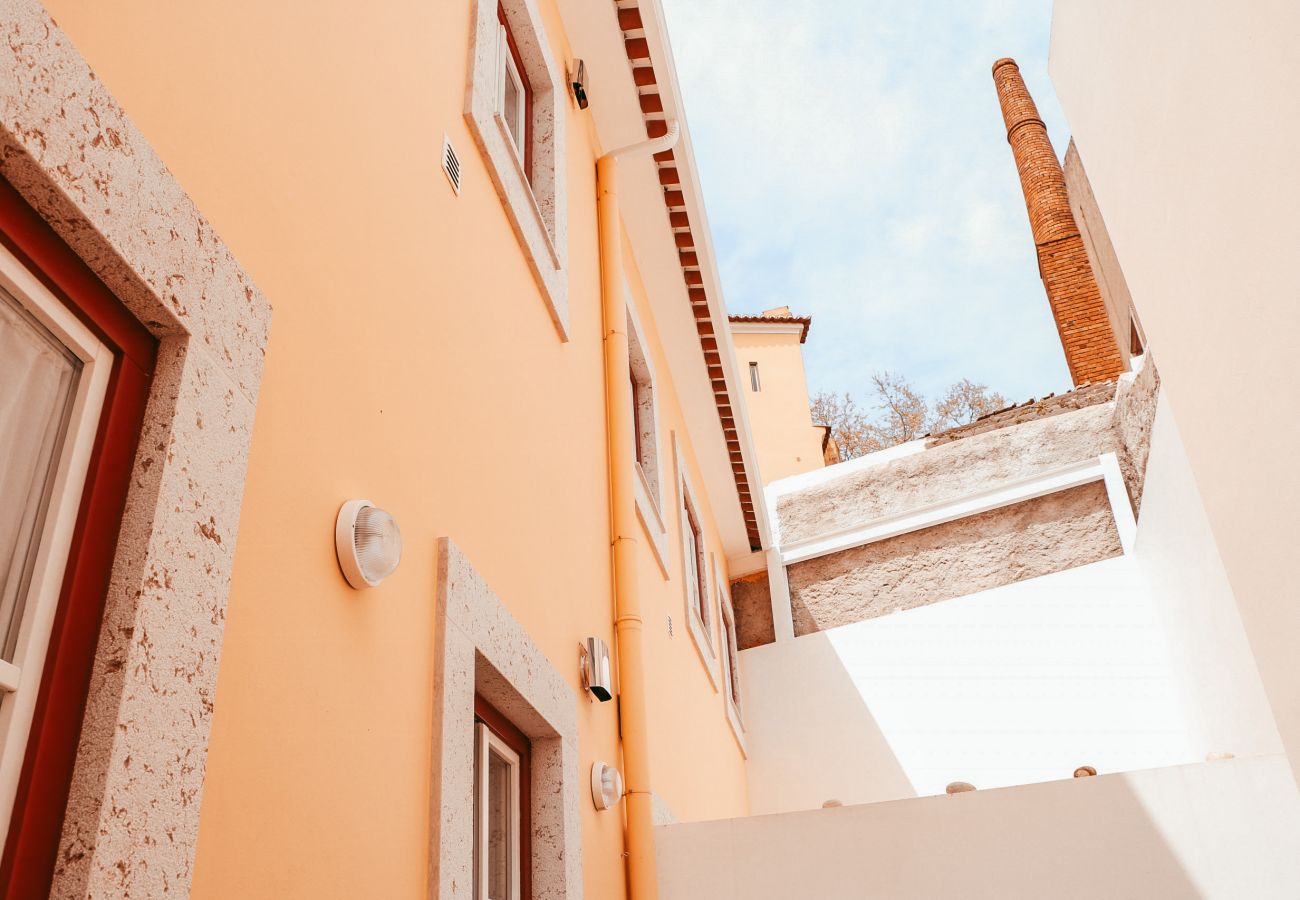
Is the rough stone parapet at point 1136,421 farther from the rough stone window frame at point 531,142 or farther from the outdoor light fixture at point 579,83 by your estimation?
the rough stone window frame at point 531,142

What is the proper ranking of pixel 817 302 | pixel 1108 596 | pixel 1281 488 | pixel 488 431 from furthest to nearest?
pixel 817 302 → pixel 1108 596 → pixel 488 431 → pixel 1281 488

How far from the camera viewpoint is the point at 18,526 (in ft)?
4.91

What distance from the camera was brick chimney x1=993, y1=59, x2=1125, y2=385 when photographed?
19.4 metres

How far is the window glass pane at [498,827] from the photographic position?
11.2 feet

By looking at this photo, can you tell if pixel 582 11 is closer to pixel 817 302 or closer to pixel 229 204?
pixel 229 204

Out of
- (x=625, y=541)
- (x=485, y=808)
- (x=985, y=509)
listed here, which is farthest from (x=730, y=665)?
(x=485, y=808)

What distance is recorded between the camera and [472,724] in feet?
9.63

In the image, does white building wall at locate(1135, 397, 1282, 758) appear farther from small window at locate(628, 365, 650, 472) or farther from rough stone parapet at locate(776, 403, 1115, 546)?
small window at locate(628, 365, 650, 472)

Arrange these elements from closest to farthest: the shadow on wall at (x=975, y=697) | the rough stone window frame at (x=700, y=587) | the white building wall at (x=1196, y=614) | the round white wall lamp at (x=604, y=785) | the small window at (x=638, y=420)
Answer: the round white wall lamp at (x=604, y=785) < the white building wall at (x=1196, y=614) < the small window at (x=638, y=420) < the rough stone window frame at (x=700, y=587) < the shadow on wall at (x=975, y=697)

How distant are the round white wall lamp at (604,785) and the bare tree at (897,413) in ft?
64.0

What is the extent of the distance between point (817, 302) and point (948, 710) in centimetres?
1243

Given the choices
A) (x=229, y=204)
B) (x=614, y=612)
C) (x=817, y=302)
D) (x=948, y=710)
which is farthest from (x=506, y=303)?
(x=817, y=302)

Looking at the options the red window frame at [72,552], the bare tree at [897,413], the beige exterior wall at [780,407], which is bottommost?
the red window frame at [72,552]

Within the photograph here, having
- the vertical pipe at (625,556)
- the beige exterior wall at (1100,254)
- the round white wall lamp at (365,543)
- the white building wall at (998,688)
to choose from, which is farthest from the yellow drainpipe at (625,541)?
the beige exterior wall at (1100,254)
